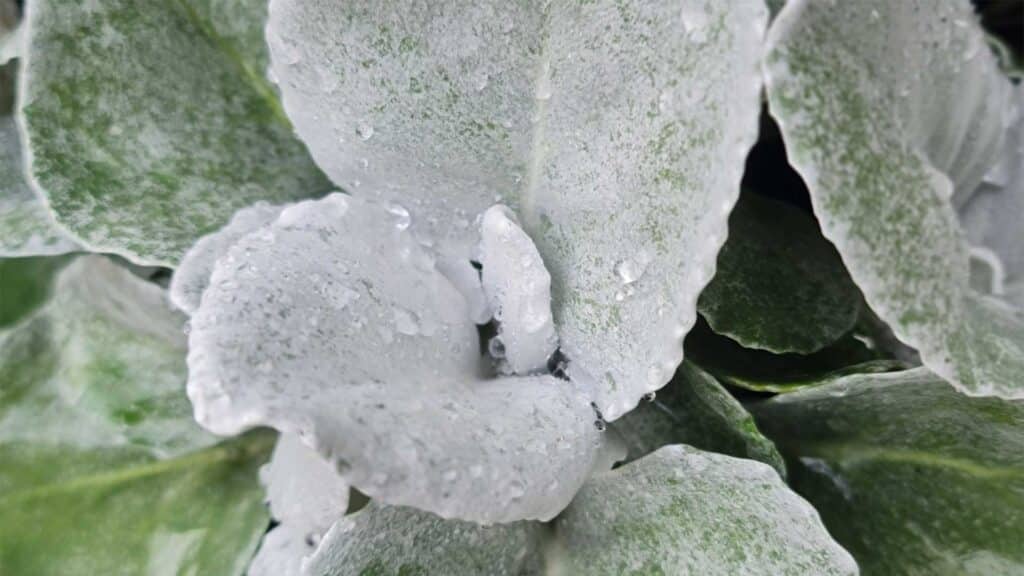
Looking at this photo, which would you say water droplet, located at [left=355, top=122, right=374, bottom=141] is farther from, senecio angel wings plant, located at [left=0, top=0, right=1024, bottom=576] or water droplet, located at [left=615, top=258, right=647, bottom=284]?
water droplet, located at [left=615, top=258, right=647, bottom=284]

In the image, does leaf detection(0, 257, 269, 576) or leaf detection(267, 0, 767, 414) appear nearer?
leaf detection(267, 0, 767, 414)

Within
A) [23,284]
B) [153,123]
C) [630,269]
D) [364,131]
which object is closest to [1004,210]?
[630,269]

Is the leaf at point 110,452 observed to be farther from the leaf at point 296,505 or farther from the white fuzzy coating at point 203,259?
the white fuzzy coating at point 203,259

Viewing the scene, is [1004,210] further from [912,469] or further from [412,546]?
[412,546]

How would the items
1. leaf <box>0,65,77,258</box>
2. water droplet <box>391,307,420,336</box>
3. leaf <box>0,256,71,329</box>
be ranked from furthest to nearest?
leaf <box>0,256,71,329</box>, leaf <box>0,65,77,258</box>, water droplet <box>391,307,420,336</box>

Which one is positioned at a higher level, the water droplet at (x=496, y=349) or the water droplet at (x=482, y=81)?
the water droplet at (x=482, y=81)

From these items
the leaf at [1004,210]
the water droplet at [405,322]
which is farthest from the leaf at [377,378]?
the leaf at [1004,210]

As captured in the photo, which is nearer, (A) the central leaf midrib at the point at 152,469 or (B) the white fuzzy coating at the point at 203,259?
(B) the white fuzzy coating at the point at 203,259

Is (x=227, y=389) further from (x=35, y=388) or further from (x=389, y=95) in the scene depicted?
(x=35, y=388)

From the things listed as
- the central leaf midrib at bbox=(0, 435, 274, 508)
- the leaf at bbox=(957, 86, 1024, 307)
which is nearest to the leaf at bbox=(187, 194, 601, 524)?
the central leaf midrib at bbox=(0, 435, 274, 508)
